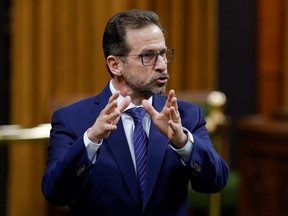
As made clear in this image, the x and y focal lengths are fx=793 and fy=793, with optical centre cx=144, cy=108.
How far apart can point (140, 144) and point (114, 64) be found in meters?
0.25

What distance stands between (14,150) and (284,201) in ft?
5.84

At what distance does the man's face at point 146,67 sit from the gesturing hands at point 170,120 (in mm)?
75

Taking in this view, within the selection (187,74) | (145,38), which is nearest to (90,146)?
(145,38)

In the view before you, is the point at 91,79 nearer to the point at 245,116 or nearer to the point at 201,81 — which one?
the point at 201,81

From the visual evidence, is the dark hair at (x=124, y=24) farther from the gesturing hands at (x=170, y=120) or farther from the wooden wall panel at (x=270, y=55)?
the wooden wall panel at (x=270, y=55)

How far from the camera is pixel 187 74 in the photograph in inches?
226

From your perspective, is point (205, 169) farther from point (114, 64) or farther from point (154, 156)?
point (114, 64)

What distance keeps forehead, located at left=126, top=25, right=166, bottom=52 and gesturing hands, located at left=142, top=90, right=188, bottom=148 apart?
17 centimetres

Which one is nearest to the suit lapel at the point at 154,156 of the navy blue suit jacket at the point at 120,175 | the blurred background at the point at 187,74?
the navy blue suit jacket at the point at 120,175

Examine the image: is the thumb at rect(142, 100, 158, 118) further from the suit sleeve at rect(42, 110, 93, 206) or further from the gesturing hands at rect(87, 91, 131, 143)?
the suit sleeve at rect(42, 110, 93, 206)

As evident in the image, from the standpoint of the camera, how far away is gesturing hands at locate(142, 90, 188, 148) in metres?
2.17

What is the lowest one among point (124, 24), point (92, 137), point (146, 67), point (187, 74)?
point (187, 74)

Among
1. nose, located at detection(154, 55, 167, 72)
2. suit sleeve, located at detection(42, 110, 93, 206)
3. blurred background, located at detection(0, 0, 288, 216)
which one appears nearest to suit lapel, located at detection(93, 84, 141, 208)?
suit sleeve, located at detection(42, 110, 93, 206)

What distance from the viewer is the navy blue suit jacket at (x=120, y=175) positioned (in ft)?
7.38
